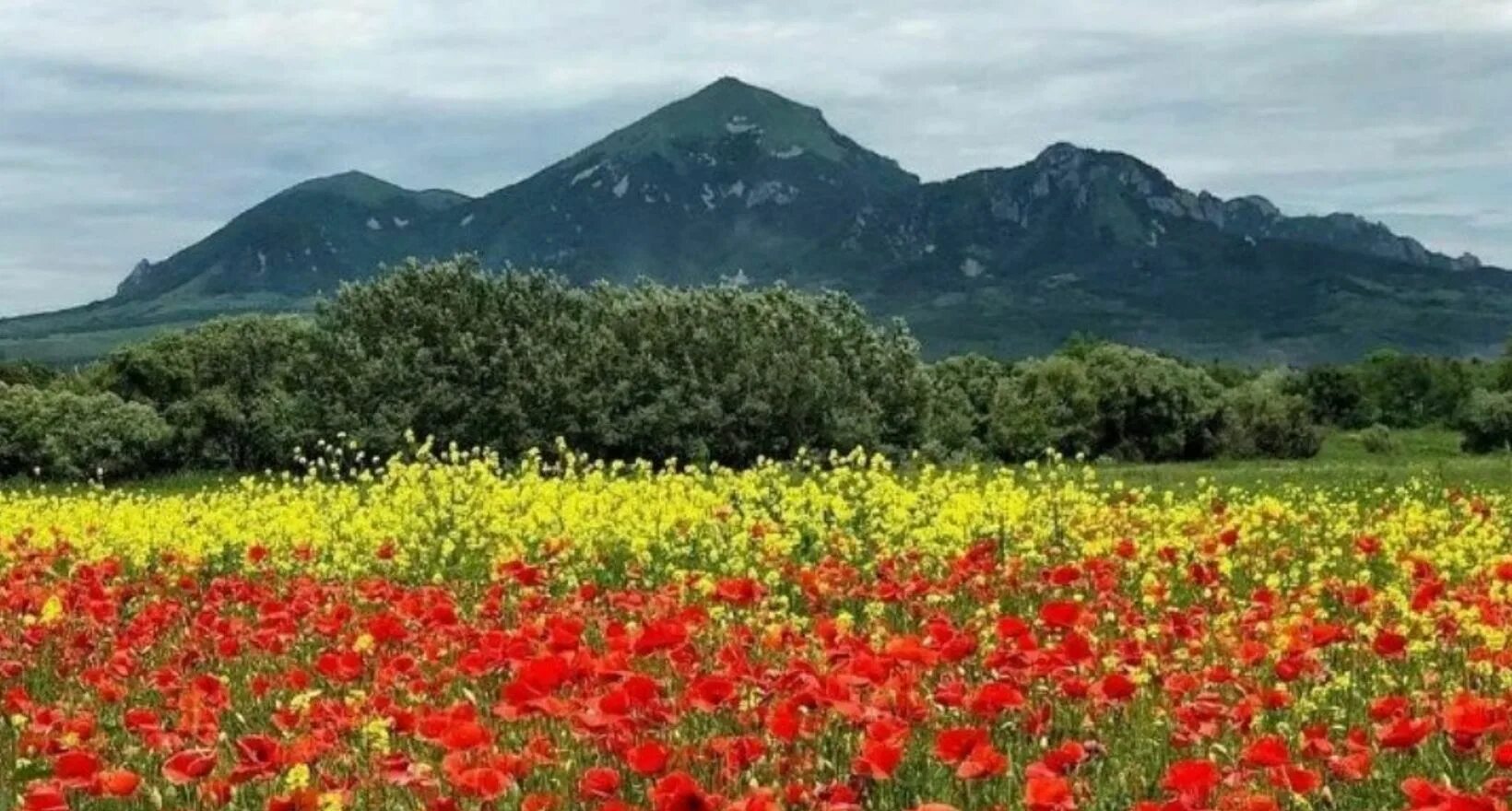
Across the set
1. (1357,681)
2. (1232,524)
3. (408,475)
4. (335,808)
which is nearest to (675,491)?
(408,475)

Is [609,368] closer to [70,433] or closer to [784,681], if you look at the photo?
[70,433]

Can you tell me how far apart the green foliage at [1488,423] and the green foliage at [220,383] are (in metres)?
42.0

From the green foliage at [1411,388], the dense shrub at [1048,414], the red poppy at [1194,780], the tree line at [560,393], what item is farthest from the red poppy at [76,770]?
the green foliage at [1411,388]

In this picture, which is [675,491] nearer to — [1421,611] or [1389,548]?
[1389,548]

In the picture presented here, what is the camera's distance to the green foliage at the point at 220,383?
65.4 meters

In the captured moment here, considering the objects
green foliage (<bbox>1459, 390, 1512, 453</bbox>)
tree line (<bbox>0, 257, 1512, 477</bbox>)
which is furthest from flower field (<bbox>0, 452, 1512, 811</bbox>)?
green foliage (<bbox>1459, 390, 1512, 453</bbox>)

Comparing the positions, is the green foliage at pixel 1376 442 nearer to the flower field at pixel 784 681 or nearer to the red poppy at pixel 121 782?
the flower field at pixel 784 681

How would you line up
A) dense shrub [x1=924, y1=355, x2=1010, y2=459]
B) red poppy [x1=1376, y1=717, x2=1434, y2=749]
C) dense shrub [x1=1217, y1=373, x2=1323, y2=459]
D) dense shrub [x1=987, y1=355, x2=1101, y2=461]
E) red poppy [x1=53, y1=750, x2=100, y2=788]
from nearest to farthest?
red poppy [x1=1376, y1=717, x2=1434, y2=749] → red poppy [x1=53, y1=750, x2=100, y2=788] → dense shrub [x1=924, y1=355, x2=1010, y2=459] → dense shrub [x1=1217, y1=373, x2=1323, y2=459] → dense shrub [x1=987, y1=355, x2=1101, y2=461]

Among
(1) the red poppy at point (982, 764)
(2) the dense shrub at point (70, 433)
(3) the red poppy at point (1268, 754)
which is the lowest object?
(2) the dense shrub at point (70, 433)

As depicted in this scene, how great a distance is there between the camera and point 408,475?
16969 millimetres

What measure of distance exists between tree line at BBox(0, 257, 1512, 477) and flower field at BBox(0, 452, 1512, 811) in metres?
31.6

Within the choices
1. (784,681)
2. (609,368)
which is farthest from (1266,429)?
(784,681)

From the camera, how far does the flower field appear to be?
190 inches

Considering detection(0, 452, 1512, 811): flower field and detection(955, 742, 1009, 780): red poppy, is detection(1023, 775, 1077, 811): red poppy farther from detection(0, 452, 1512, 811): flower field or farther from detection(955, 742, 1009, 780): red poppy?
→ detection(955, 742, 1009, 780): red poppy
